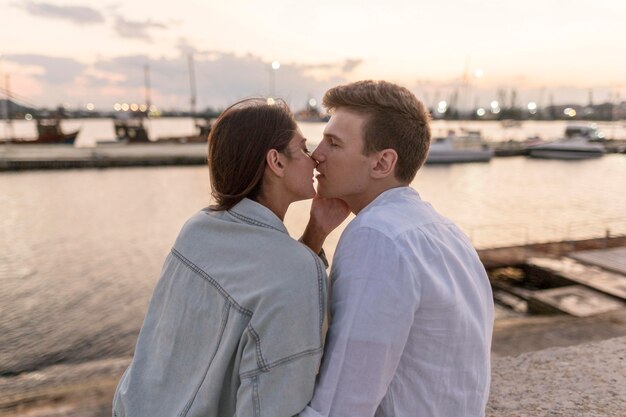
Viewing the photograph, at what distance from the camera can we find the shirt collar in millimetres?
1611

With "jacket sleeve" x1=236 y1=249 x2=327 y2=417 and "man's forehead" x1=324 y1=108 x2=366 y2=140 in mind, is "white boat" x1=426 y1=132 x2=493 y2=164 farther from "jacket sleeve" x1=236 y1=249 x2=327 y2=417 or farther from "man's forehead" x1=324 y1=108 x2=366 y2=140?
"jacket sleeve" x1=236 y1=249 x2=327 y2=417

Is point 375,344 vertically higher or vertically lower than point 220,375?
higher

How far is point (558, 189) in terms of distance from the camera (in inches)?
1695

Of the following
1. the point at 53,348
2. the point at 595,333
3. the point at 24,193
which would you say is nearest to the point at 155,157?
the point at 24,193

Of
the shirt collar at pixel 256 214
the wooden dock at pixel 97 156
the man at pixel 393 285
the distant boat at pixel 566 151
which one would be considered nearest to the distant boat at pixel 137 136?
the wooden dock at pixel 97 156

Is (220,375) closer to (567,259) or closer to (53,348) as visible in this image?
(53,348)

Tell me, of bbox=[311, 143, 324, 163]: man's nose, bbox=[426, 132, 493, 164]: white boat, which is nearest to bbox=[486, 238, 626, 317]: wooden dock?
bbox=[311, 143, 324, 163]: man's nose

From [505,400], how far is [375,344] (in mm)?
3231

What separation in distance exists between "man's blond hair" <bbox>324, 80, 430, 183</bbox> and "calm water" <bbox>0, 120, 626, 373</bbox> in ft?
37.7

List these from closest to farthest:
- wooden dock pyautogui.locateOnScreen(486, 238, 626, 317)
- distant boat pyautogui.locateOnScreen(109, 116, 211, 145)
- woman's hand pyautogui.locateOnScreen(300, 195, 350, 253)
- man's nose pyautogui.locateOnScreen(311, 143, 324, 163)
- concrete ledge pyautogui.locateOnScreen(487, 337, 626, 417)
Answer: man's nose pyautogui.locateOnScreen(311, 143, 324, 163)
woman's hand pyautogui.locateOnScreen(300, 195, 350, 253)
concrete ledge pyautogui.locateOnScreen(487, 337, 626, 417)
wooden dock pyautogui.locateOnScreen(486, 238, 626, 317)
distant boat pyautogui.locateOnScreen(109, 116, 211, 145)

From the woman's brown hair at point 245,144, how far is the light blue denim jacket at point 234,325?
8 cm

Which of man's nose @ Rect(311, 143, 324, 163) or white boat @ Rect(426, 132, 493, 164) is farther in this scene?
white boat @ Rect(426, 132, 493, 164)

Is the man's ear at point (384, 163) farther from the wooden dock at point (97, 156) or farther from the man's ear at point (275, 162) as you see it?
the wooden dock at point (97, 156)

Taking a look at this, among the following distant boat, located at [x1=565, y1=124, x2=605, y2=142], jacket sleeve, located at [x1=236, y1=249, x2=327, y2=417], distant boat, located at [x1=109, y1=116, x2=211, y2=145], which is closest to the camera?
jacket sleeve, located at [x1=236, y1=249, x2=327, y2=417]
